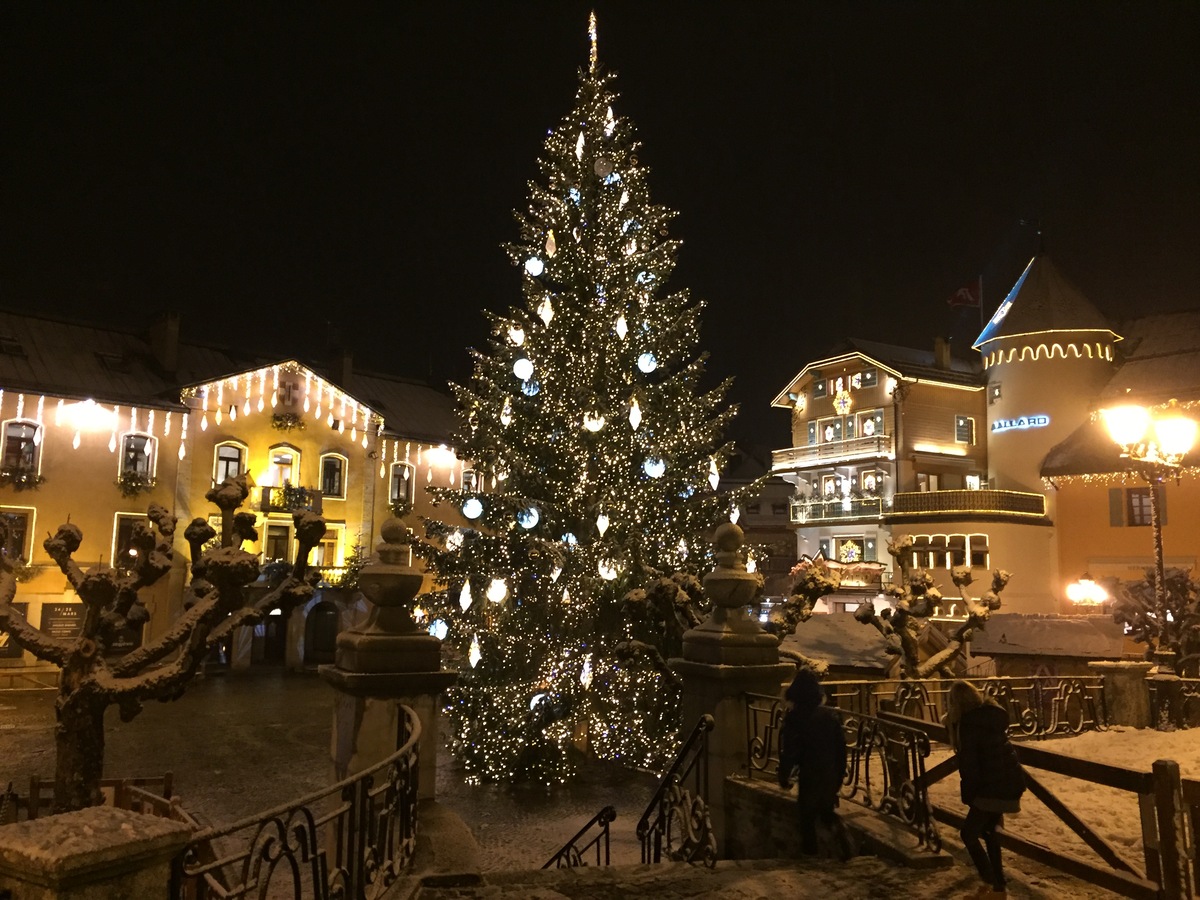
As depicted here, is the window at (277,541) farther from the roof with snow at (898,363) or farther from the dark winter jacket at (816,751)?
the dark winter jacket at (816,751)

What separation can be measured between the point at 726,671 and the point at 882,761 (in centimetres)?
170

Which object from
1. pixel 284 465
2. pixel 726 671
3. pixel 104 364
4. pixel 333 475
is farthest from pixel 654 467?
pixel 104 364

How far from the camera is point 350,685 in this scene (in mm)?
7316

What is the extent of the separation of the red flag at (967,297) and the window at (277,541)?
34.9 meters

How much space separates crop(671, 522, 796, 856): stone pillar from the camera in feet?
28.5

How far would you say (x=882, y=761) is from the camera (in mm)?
8188

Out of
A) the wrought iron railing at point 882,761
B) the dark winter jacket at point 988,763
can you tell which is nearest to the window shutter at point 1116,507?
the wrought iron railing at point 882,761

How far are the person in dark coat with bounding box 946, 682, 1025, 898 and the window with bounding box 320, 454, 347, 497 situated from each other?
3383 centimetres

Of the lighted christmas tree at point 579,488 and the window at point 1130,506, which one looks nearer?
the lighted christmas tree at point 579,488

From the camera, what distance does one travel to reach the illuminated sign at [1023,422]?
39.1m

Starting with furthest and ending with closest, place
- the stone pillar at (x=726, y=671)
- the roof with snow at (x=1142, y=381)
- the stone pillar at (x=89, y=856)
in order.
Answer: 1. the roof with snow at (x=1142, y=381)
2. the stone pillar at (x=726, y=671)
3. the stone pillar at (x=89, y=856)

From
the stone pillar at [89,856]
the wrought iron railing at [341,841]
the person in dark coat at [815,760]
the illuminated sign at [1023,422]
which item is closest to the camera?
the stone pillar at [89,856]

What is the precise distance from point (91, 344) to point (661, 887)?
3550 cm

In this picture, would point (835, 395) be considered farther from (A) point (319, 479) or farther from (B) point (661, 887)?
(B) point (661, 887)
